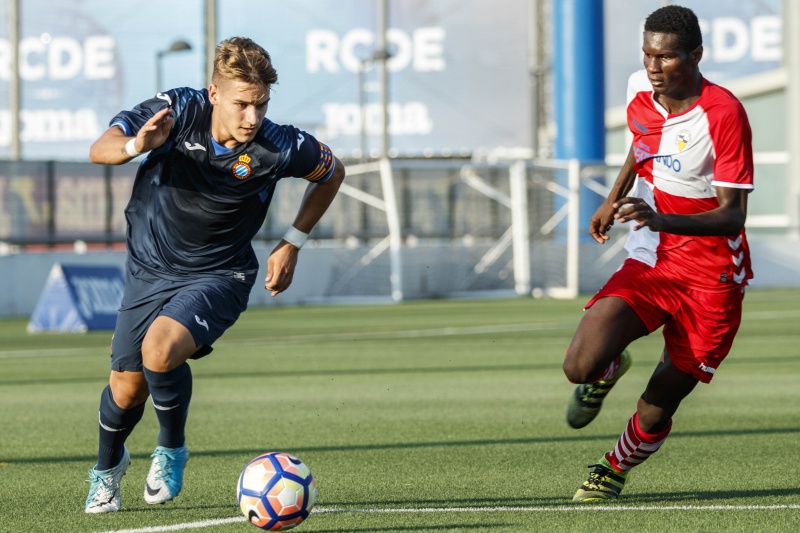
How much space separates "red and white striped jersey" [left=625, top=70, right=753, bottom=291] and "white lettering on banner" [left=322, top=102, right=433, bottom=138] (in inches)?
1671

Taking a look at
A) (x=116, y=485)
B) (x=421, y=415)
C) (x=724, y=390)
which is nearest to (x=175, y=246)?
(x=116, y=485)

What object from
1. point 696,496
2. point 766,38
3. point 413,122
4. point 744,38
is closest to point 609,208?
point 696,496

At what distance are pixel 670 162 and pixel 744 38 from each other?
51.4 meters

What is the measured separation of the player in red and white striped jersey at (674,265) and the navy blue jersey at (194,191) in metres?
1.56

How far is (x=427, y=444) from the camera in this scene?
8062mm

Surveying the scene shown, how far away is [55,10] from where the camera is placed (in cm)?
5097

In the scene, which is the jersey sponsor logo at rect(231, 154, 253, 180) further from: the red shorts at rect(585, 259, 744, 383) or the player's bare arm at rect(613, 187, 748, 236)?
the red shorts at rect(585, 259, 744, 383)

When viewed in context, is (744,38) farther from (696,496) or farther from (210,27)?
(696,496)

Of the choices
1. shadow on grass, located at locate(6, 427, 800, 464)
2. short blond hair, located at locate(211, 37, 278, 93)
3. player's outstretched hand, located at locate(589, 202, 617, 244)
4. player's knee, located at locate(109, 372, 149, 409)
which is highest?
short blond hair, located at locate(211, 37, 278, 93)

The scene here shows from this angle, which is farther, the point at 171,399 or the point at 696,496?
the point at 696,496

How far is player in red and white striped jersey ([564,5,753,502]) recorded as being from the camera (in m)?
6.05

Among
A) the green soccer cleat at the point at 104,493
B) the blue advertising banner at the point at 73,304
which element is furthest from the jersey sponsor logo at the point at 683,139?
the blue advertising banner at the point at 73,304

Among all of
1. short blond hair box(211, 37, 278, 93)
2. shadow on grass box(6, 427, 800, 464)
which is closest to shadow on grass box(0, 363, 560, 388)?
shadow on grass box(6, 427, 800, 464)

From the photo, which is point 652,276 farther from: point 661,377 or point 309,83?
point 309,83
